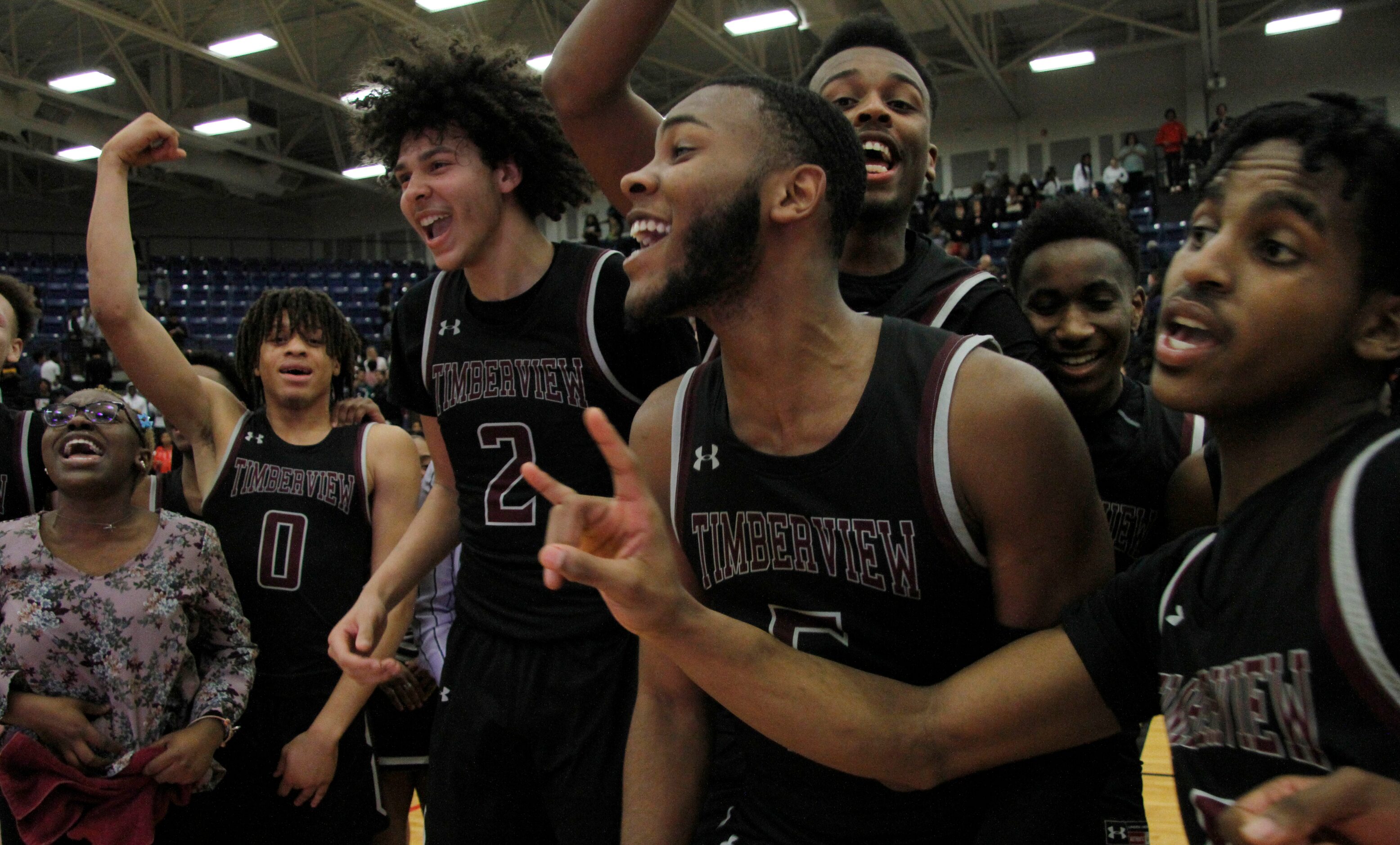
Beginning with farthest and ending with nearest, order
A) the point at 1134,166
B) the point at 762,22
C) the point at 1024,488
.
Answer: the point at 1134,166, the point at 762,22, the point at 1024,488

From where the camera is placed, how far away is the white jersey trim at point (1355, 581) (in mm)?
1167

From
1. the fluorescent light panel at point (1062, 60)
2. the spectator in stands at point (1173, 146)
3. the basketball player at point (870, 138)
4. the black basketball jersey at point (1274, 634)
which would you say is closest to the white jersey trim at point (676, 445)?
the basketball player at point (870, 138)

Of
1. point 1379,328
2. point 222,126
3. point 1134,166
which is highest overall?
point 222,126

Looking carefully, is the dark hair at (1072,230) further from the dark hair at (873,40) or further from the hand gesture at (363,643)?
the hand gesture at (363,643)

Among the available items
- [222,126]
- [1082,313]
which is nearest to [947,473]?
[1082,313]

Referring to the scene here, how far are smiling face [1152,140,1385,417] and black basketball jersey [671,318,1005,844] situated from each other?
36cm

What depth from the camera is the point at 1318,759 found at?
125 centimetres

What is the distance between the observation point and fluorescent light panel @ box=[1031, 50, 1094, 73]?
18.5 metres

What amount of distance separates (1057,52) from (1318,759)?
2027 centimetres

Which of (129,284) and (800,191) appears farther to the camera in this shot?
(129,284)

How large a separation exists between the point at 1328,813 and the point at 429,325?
2326 mm

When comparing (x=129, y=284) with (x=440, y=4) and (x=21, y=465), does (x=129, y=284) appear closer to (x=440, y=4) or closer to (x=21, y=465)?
(x=21, y=465)

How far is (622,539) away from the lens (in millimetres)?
1520

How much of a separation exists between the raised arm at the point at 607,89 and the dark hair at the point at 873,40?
430mm
